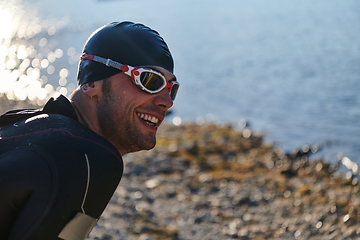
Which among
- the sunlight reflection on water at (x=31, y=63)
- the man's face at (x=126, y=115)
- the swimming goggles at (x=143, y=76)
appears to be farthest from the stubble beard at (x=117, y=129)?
the sunlight reflection on water at (x=31, y=63)

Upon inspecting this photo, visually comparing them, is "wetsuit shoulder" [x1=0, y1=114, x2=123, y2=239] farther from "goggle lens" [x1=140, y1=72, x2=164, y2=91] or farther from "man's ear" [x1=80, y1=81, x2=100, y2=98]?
"goggle lens" [x1=140, y1=72, x2=164, y2=91]

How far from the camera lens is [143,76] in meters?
3.01

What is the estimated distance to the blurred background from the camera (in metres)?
21.2

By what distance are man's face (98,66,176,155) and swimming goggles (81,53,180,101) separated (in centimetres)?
5

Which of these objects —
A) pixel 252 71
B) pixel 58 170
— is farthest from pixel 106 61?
pixel 252 71

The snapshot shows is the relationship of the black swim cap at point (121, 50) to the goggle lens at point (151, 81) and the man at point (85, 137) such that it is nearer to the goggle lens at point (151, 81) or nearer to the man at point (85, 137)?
the man at point (85, 137)

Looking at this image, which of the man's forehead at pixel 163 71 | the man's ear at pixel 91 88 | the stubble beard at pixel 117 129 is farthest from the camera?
the man's forehead at pixel 163 71

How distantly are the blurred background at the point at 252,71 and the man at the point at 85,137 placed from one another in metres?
14.2

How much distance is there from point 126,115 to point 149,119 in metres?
0.20

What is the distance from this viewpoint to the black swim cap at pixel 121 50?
3.17m

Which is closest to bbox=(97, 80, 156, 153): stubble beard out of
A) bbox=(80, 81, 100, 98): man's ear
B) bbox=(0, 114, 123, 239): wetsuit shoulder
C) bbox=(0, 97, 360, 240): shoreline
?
bbox=(80, 81, 100, 98): man's ear

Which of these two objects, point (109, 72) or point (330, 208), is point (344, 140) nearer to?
point (330, 208)

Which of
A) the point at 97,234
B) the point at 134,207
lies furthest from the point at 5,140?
the point at 134,207

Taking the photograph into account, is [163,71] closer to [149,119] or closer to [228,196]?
[149,119]
